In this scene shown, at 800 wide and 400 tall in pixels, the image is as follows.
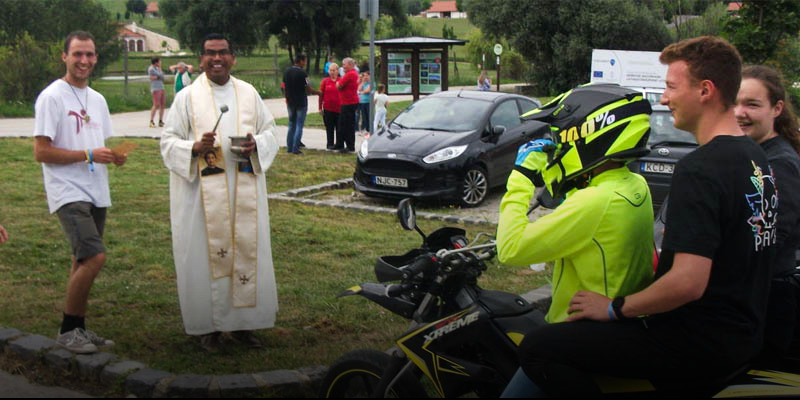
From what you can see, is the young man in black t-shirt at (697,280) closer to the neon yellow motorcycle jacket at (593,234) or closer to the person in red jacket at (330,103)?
the neon yellow motorcycle jacket at (593,234)

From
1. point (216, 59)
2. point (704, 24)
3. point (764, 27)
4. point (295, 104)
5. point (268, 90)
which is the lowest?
point (268, 90)

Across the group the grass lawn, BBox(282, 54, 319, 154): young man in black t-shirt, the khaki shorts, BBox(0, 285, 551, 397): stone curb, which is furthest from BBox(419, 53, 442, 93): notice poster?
BBox(0, 285, 551, 397): stone curb

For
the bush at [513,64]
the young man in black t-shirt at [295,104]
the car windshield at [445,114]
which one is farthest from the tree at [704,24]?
the car windshield at [445,114]

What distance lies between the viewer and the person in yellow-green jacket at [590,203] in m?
2.84

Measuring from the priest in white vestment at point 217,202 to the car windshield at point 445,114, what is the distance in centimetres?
713

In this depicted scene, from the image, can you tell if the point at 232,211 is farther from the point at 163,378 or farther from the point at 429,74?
the point at 429,74

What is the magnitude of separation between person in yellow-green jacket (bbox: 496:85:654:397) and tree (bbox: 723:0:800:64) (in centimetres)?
1799

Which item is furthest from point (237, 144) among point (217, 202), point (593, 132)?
point (593, 132)

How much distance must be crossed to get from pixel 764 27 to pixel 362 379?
1878 centimetres

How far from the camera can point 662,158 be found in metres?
10.8

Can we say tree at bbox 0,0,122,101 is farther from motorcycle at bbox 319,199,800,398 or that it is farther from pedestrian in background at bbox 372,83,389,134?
motorcycle at bbox 319,199,800,398

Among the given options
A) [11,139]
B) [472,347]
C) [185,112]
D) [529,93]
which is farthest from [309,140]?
[529,93]

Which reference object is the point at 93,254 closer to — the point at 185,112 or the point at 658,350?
the point at 185,112

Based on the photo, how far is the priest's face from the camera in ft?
17.6
